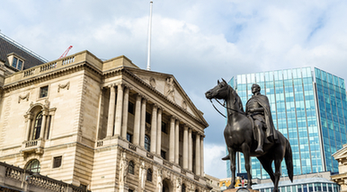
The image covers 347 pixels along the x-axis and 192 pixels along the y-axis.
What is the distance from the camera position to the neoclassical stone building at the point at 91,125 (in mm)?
47656

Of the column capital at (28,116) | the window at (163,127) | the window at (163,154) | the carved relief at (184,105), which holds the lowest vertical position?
the window at (163,154)

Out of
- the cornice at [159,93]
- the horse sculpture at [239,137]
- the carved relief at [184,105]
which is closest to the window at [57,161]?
the cornice at [159,93]

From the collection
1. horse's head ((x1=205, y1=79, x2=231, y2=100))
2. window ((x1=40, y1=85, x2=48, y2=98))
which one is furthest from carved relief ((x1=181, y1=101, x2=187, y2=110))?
horse's head ((x1=205, y1=79, x2=231, y2=100))

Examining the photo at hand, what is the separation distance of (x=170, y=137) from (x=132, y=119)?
307 inches

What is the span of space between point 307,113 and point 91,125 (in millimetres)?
85524

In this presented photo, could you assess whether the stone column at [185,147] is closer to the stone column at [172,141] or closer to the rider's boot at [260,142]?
the stone column at [172,141]

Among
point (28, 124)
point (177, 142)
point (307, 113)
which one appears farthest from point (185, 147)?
point (307, 113)

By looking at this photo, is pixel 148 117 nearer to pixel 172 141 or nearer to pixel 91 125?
pixel 172 141

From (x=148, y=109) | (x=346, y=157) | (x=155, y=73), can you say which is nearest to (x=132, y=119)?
(x=148, y=109)

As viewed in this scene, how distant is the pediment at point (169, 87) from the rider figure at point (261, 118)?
130 feet

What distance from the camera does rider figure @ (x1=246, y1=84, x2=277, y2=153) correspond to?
44.7 feet

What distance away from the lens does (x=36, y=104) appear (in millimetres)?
51812

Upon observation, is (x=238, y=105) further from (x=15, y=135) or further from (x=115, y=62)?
(x=15, y=135)

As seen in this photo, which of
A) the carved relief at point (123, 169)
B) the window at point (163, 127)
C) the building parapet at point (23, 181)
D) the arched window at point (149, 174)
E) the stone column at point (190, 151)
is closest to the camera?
the building parapet at point (23, 181)
